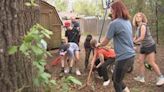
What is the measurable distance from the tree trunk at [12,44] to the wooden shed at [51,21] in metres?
12.4

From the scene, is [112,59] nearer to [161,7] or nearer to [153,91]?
[153,91]

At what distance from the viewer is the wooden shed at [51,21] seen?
52.5ft

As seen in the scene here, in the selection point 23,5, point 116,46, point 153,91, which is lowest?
point 153,91

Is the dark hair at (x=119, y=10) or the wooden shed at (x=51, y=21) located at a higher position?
the dark hair at (x=119, y=10)

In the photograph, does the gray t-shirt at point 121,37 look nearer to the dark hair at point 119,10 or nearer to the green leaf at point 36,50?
the dark hair at point 119,10

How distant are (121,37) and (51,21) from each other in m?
10.3

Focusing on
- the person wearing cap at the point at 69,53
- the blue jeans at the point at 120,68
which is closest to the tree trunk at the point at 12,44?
the blue jeans at the point at 120,68

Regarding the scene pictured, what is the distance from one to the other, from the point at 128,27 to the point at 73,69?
441cm

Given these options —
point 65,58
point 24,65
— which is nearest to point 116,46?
point 24,65

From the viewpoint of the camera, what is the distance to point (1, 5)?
3195 millimetres

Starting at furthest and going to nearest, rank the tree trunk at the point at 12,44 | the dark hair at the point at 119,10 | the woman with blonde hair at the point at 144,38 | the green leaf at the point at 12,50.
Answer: the woman with blonde hair at the point at 144,38, the dark hair at the point at 119,10, the tree trunk at the point at 12,44, the green leaf at the point at 12,50

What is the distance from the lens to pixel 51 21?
1644 centimetres

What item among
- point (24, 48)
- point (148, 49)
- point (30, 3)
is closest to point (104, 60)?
point (148, 49)

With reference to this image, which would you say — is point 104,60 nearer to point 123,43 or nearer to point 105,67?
point 105,67
